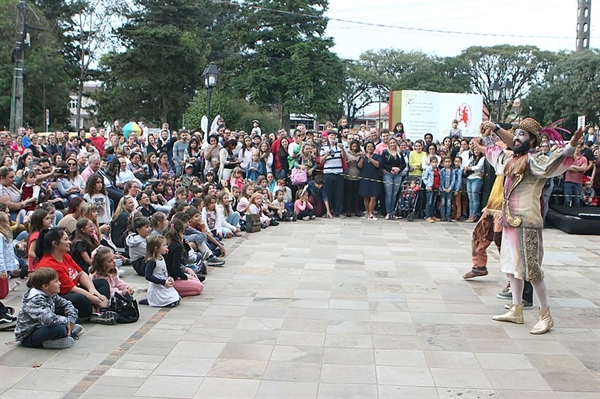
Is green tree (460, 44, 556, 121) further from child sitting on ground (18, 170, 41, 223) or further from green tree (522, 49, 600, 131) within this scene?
child sitting on ground (18, 170, 41, 223)

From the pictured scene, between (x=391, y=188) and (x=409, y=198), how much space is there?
1.56 ft

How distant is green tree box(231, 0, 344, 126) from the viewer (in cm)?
4209

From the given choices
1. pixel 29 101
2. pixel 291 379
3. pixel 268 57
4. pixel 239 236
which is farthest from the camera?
pixel 268 57

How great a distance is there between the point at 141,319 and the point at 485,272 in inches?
182

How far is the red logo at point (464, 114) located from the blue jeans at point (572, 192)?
7.09 m

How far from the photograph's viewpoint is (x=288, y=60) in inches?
1686

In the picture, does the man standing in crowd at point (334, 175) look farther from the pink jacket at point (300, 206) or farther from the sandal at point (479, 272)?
the sandal at point (479, 272)

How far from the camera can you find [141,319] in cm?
705

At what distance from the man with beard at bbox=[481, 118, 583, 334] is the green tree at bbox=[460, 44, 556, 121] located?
54.2 m

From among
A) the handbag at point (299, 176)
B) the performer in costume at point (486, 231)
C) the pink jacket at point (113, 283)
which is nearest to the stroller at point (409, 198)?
the handbag at point (299, 176)

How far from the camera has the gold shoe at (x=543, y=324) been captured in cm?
678

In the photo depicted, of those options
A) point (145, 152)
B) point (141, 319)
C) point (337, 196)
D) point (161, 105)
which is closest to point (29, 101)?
point (161, 105)

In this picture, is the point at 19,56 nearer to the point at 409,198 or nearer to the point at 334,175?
the point at 334,175

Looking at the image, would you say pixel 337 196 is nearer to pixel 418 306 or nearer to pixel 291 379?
pixel 418 306
